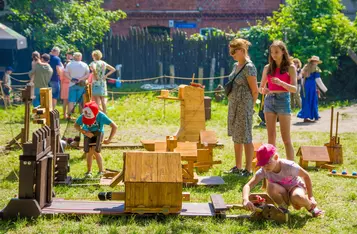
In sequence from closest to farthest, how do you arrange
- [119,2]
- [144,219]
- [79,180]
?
[144,219] < [79,180] < [119,2]

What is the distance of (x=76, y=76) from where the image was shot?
15.4m

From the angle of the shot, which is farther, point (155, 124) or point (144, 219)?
point (155, 124)

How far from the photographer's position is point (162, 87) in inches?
869

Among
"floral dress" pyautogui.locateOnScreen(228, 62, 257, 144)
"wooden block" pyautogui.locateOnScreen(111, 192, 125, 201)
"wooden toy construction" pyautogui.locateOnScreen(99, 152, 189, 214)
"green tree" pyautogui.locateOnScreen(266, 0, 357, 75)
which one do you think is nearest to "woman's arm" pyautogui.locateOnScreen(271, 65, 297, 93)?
"floral dress" pyautogui.locateOnScreen(228, 62, 257, 144)

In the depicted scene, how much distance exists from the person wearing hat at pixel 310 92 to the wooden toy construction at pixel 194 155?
21.1 ft

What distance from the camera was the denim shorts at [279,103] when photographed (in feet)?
29.8

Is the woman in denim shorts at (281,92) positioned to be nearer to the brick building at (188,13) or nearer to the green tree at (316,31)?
the green tree at (316,31)

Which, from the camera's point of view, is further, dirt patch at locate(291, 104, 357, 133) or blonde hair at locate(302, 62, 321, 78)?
blonde hair at locate(302, 62, 321, 78)

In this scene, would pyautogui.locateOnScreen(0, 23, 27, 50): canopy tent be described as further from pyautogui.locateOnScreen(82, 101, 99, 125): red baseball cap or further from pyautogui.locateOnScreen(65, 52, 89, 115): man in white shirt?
pyautogui.locateOnScreen(82, 101, 99, 125): red baseball cap

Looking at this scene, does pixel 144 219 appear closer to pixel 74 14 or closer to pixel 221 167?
pixel 221 167

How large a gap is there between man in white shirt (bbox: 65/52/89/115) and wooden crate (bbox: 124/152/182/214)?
8405mm

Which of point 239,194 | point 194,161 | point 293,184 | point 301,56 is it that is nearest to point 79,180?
point 194,161

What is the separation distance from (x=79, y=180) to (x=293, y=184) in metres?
3.10

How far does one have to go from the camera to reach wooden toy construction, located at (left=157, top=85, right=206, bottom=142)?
37.0ft
